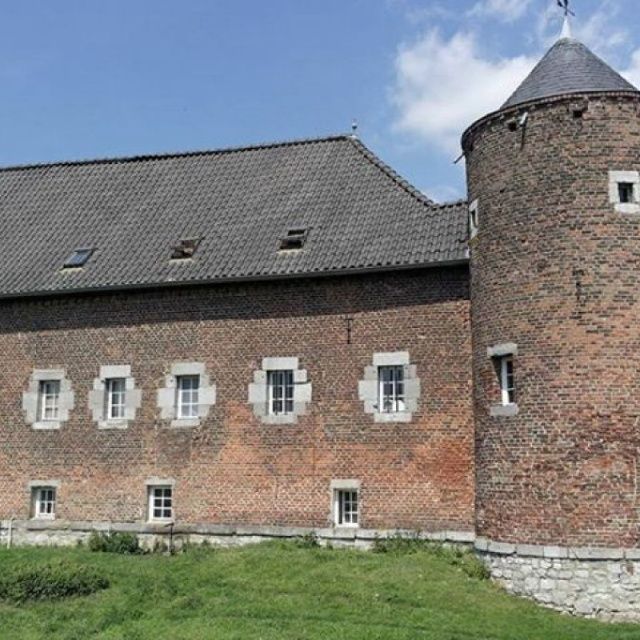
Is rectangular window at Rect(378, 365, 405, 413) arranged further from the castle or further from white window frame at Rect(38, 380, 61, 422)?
white window frame at Rect(38, 380, 61, 422)

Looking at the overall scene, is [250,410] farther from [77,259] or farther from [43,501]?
[77,259]

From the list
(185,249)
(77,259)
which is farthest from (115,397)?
(185,249)

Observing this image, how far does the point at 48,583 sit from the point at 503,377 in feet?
29.7

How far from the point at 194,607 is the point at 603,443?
747 centimetres

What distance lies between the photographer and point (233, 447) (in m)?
20.2

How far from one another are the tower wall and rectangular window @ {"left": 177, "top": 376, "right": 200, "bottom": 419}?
6.54 m

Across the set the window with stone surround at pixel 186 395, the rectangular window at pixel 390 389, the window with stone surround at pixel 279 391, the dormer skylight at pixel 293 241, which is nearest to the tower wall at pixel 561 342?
the rectangular window at pixel 390 389

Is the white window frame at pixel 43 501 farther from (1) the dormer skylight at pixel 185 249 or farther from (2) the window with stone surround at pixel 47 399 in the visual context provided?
(1) the dormer skylight at pixel 185 249

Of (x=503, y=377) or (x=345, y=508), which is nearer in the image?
(x=503, y=377)

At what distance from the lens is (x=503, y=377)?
17578 millimetres

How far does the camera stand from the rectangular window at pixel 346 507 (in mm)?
19438

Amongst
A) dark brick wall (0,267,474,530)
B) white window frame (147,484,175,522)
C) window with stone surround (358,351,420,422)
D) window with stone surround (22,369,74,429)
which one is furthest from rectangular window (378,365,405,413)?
window with stone surround (22,369,74,429)

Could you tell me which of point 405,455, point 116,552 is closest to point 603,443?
point 405,455

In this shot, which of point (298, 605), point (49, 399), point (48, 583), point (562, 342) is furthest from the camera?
point (49, 399)
